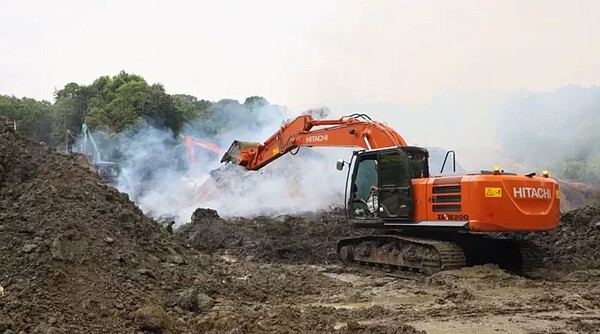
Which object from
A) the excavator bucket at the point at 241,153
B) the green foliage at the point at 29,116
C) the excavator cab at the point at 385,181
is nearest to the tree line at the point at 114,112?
the green foliage at the point at 29,116

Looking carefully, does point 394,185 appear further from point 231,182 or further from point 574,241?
point 231,182

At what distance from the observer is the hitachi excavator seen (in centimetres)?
917

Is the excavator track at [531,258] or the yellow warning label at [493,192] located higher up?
the yellow warning label at [493,192]

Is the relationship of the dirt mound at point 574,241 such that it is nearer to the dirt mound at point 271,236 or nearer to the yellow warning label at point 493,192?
the yellow warning label at point 493,192

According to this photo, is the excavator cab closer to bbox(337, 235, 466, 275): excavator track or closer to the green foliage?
bbox(337, 235, 466, 275): excavator track

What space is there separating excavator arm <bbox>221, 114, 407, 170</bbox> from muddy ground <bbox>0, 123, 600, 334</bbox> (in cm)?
241

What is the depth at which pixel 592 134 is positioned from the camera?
71.6 feet

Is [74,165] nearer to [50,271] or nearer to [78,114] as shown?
[50,271]

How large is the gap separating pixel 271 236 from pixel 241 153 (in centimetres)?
190

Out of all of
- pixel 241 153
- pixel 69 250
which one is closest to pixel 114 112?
pixel 241 153

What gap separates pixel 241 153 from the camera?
552 inches

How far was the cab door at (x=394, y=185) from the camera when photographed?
10.1 metres

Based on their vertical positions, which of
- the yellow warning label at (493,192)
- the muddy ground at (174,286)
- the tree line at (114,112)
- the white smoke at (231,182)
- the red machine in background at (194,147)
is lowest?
the muddy ground at (174,286)

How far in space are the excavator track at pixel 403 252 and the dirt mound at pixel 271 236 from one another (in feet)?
A: 2.59
